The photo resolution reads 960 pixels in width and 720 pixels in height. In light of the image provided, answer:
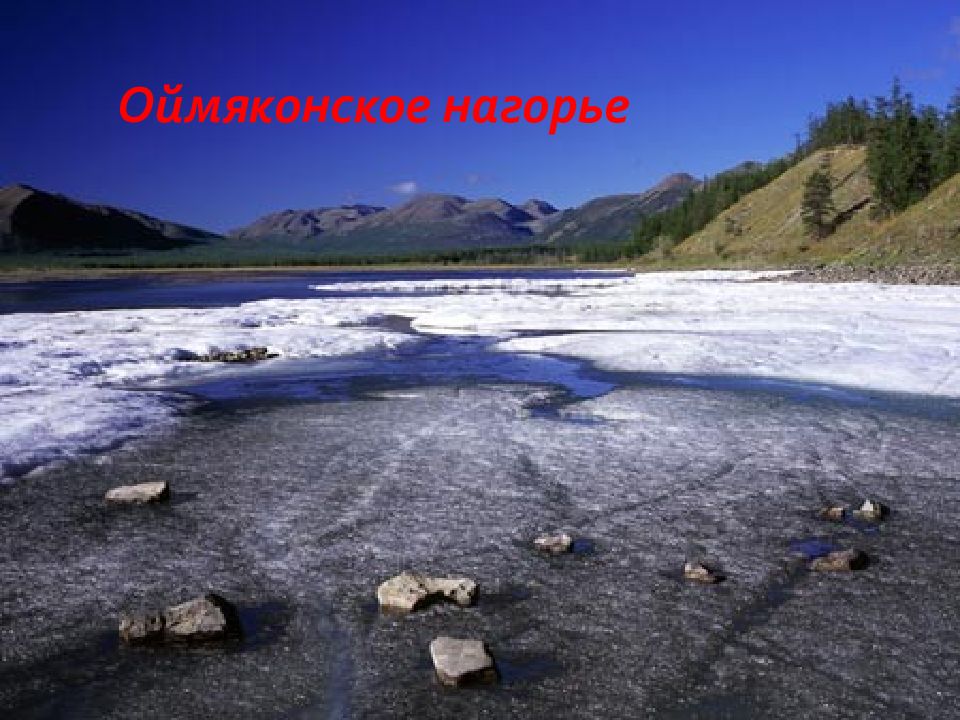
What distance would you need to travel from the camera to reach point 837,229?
11462 centimetres

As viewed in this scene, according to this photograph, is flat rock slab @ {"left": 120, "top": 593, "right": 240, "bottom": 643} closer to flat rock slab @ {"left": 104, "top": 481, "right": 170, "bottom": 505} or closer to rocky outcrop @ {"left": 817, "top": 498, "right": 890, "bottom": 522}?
flat rock slab @ {"left": 104, "top": 481, "right": 170, "bottom": 505}

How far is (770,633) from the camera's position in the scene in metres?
6.08

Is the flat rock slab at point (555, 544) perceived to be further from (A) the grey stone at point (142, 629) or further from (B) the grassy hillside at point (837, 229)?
(B) the grassy hillside at point (837, 229)

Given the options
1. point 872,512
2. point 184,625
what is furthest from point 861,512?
point 184,625

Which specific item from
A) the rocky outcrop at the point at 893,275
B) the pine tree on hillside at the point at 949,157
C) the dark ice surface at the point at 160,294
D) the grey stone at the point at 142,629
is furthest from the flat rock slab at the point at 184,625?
the pine tree on hillside at the point at 949,157

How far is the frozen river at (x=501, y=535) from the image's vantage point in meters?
5.41

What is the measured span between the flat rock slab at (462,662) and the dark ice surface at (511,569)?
0.40ft

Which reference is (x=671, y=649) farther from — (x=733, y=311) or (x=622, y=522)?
(x=733, y=311)

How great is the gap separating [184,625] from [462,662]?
2.07 m

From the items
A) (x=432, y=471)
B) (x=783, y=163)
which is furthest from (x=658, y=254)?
(x=432, y=471)

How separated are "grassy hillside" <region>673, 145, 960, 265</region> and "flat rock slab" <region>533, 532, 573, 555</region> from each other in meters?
64.2

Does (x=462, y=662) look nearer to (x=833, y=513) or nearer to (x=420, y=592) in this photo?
(x=420, y=592)

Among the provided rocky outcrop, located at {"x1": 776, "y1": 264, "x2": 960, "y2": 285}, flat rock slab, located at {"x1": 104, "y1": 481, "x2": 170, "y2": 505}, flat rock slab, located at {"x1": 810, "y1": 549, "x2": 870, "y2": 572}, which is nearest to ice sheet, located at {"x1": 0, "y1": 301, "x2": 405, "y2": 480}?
flat rock slab, located at {"x1": 104, "y1": 481, "x2": 170, "y2": 505}

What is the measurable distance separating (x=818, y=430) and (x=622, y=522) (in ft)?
18.0
